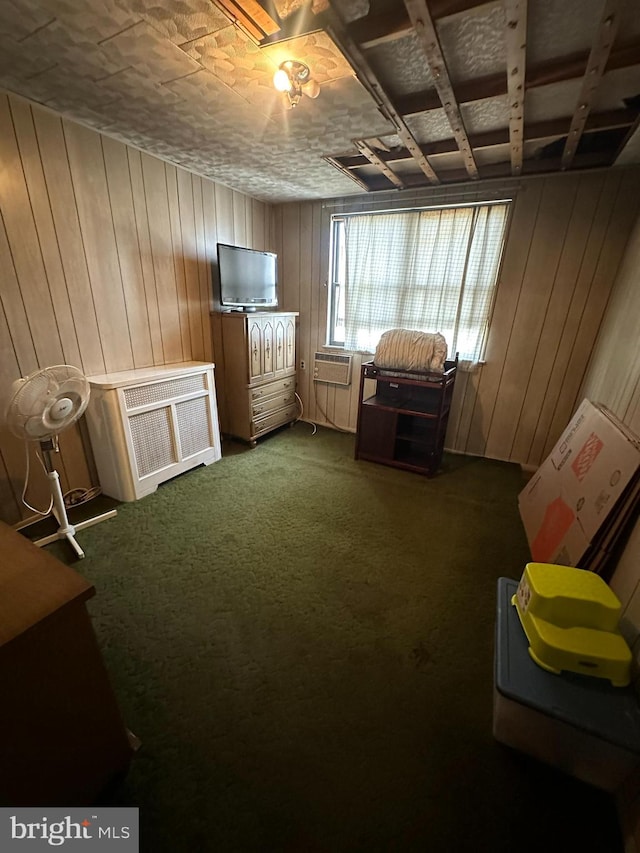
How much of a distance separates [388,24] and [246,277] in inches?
91.6

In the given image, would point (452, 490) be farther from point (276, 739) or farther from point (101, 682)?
point (101, 682)

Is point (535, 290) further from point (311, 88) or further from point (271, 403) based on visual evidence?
point (271, 403)

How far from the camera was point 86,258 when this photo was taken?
2346 millimetres

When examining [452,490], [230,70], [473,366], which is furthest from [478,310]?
[230,70]

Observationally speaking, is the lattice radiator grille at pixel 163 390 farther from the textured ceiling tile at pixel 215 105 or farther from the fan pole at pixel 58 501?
the textured ceiling tile at pixel 215 105

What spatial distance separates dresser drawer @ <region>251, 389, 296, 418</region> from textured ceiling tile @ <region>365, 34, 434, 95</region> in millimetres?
2542

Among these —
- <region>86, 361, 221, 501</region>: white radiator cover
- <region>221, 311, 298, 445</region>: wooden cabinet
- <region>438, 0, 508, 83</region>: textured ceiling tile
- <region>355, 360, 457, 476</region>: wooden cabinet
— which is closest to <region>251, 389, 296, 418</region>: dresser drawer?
<region>221, 311, 298, 445</region>: wooden cabinet

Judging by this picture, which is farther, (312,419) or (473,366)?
(312,419)

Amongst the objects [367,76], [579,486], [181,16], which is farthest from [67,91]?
[579,486]

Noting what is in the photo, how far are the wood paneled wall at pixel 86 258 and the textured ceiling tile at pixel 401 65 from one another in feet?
6.23

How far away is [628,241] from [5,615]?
12.9 feet

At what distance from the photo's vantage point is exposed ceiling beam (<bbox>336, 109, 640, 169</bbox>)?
1.93 metres

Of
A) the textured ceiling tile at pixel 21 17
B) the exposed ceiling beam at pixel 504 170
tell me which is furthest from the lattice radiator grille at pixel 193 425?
the exposed ceiling beam at pixel 504 170

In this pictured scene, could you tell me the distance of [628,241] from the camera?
251 cm
